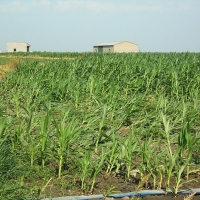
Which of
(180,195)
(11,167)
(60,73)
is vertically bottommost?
(180,195)

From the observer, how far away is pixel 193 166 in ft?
12.7

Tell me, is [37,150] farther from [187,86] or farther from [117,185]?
[187,86]

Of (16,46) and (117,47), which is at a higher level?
(16,46)

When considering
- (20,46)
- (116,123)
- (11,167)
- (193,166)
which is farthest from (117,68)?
(20,46)

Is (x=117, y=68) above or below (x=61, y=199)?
above

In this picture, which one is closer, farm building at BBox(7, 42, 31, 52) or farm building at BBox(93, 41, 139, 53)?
farm building at BBox(93, 41, 139, 53)

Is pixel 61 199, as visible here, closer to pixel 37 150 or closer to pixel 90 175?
pixel 90 175

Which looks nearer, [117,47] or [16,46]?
[117,47]

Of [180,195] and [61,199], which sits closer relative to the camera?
[61,199]

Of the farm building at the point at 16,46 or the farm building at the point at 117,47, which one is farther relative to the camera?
the farm building at the point at 16,46

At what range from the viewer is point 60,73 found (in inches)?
357

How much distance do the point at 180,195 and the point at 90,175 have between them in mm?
847

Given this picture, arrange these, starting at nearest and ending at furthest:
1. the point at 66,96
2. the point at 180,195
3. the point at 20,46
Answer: the point at 180,195 → the point at 66,96 → the point at 20,46

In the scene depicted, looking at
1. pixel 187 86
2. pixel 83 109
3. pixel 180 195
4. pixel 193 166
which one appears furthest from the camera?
pixel 187 86
